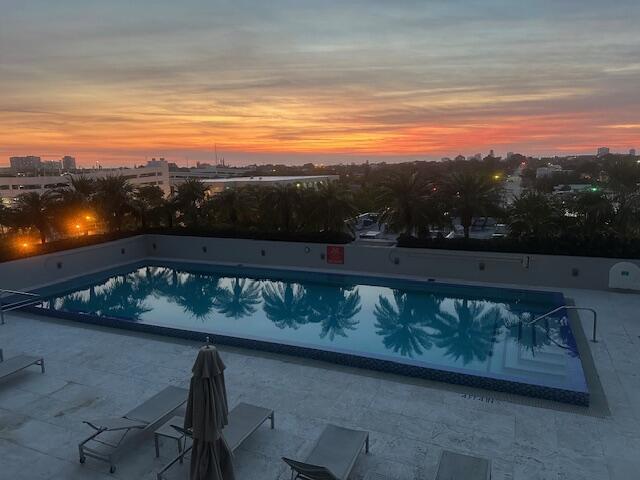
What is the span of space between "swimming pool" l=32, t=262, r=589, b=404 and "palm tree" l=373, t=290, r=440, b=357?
33 millimetres

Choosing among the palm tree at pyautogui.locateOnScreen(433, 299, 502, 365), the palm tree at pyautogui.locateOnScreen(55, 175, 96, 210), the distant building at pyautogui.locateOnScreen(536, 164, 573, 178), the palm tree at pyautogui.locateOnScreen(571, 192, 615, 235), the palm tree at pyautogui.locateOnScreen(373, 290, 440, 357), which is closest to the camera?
the palm tree at pyautogui.locateOnScreen(433, 299, 502, 365)

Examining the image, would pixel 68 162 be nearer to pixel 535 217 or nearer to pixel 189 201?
pixel 189 201

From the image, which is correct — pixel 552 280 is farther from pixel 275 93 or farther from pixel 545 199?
pixel 275 93

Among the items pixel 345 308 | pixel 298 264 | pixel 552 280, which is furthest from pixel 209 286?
pixel 552 280

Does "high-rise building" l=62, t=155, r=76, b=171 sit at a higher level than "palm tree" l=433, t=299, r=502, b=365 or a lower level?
higher

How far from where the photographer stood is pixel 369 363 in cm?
898

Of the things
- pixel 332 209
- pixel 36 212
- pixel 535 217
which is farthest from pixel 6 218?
pixel 535 217

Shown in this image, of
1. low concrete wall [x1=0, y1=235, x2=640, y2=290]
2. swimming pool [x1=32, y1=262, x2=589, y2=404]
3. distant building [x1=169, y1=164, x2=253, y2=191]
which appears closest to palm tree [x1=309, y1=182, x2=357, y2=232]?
low concrete wall [x1=0, y1=235, x2=640, y2=290]

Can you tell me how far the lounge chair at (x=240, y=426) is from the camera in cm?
589

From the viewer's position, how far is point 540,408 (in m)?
7.42

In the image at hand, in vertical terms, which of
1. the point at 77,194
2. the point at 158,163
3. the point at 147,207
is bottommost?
the point at 147,207

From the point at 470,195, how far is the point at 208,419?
15961 millimetres

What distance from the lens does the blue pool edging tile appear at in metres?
7.70

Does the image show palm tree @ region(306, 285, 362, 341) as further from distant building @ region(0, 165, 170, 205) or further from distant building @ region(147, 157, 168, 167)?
distant building @ region(147, 157, 168, 167)
